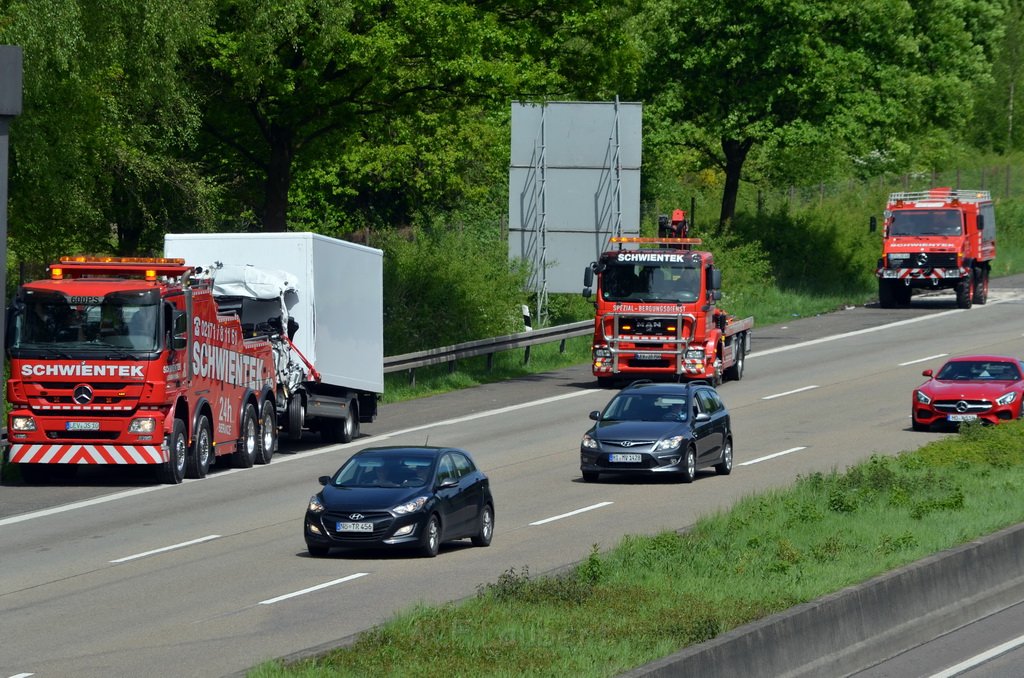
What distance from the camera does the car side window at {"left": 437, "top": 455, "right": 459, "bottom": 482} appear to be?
766 inches

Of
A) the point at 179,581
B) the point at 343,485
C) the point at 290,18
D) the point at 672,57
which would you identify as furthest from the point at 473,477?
the point at 672,57

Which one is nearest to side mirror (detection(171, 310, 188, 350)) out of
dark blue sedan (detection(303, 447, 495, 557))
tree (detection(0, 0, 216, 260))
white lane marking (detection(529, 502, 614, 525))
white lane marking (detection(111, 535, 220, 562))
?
tree (detection(0, 0, 216, 260))

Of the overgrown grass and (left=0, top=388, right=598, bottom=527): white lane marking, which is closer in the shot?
the overgrown grass

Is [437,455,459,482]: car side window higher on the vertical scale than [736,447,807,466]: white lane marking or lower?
higher

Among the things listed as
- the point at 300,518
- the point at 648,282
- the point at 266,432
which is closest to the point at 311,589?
the point at 300,518

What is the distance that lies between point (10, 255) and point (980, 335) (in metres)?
26.8

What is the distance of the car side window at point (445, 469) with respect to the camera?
1947 cm

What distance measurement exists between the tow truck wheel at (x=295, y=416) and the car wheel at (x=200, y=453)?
2.88 meters

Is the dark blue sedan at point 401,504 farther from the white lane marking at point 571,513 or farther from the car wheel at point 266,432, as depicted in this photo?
the car wheel at point 266,432

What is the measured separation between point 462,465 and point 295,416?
32.9 ft

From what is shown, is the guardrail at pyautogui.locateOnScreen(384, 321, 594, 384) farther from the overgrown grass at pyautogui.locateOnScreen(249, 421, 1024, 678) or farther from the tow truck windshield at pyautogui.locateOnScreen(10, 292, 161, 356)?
the overgrown grass at pyautogui.locateOnScreen(249, 421, 1024, 678)

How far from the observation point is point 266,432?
29.0m

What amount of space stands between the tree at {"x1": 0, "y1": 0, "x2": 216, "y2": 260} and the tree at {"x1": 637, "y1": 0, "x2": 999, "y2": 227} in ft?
79.6

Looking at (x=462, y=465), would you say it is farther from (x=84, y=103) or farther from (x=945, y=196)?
(x=945, y=196)
